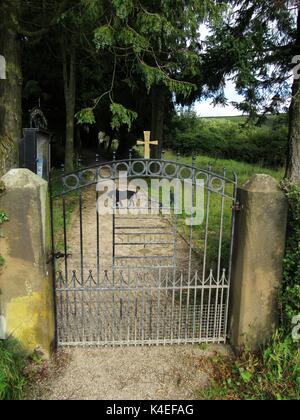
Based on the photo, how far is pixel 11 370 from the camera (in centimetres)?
306

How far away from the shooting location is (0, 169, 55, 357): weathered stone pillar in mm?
3189


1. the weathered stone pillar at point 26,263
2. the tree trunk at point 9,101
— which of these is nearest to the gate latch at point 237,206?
the weathered stone pillar at point 26,263

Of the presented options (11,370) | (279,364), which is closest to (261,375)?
(279,364)

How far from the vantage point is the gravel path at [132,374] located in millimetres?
3166

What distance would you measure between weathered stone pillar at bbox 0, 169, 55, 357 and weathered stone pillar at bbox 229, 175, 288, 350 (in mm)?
1931

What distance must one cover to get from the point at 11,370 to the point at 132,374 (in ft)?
3.63

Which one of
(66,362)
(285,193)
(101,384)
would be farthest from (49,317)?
(285,193)

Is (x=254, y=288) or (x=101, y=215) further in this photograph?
(x=101, y=215)

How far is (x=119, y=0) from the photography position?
208 inches

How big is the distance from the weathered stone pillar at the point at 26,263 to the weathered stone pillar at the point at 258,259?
193 centimetres

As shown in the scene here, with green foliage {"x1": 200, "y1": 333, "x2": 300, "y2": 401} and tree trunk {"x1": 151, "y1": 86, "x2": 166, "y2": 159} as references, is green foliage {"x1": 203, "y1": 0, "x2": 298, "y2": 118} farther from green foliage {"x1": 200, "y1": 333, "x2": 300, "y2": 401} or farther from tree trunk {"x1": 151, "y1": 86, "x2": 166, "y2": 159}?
tree trunk {"x1": 151, "y1": 86, "x2": 166, "y2": 159}

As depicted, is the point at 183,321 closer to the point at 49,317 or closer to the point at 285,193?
the point at 49,317

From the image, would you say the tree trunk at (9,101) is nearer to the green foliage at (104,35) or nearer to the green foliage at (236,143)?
the green foliage at (104,35)
